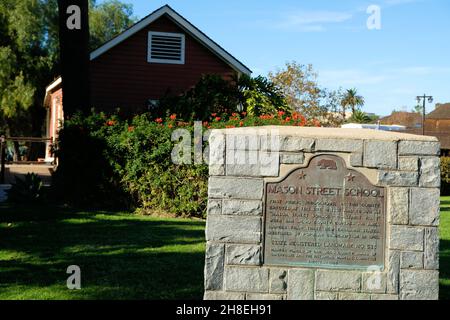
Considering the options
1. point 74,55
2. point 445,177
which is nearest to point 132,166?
point 74,55

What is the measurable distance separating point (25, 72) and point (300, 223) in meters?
29.4

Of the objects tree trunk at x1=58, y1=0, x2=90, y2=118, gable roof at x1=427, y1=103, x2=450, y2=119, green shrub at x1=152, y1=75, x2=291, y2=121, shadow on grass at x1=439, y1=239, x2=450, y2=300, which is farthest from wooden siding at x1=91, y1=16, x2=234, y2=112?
gable roof at x1=427, y1=103, x2=450, y2=119

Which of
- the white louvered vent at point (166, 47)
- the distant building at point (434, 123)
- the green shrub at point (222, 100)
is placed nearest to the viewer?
the green shrub at point (222, 100)

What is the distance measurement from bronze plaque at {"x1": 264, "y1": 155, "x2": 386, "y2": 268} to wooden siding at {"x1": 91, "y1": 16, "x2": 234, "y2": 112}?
1584cm

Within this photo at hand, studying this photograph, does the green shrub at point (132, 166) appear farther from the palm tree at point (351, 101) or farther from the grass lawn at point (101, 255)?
the palm tree at point (351, 101)

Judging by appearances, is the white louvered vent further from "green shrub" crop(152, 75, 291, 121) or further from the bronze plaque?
the bronze plaque

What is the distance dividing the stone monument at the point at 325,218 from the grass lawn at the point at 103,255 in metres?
1.08

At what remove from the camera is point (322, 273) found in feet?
16.9

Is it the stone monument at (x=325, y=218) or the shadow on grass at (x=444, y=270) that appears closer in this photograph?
the stone monument at (x=325, y=218)

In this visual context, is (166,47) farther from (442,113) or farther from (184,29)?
(442,113)

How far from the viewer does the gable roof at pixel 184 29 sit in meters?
20.5

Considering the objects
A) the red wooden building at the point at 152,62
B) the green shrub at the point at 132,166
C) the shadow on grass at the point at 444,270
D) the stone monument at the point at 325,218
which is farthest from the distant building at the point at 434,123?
the stone monument at the point at 325,218

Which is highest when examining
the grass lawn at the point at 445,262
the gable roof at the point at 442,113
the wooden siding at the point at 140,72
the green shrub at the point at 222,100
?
the gable roof at the point at 442,113

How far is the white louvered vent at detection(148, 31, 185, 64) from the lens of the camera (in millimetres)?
21109
